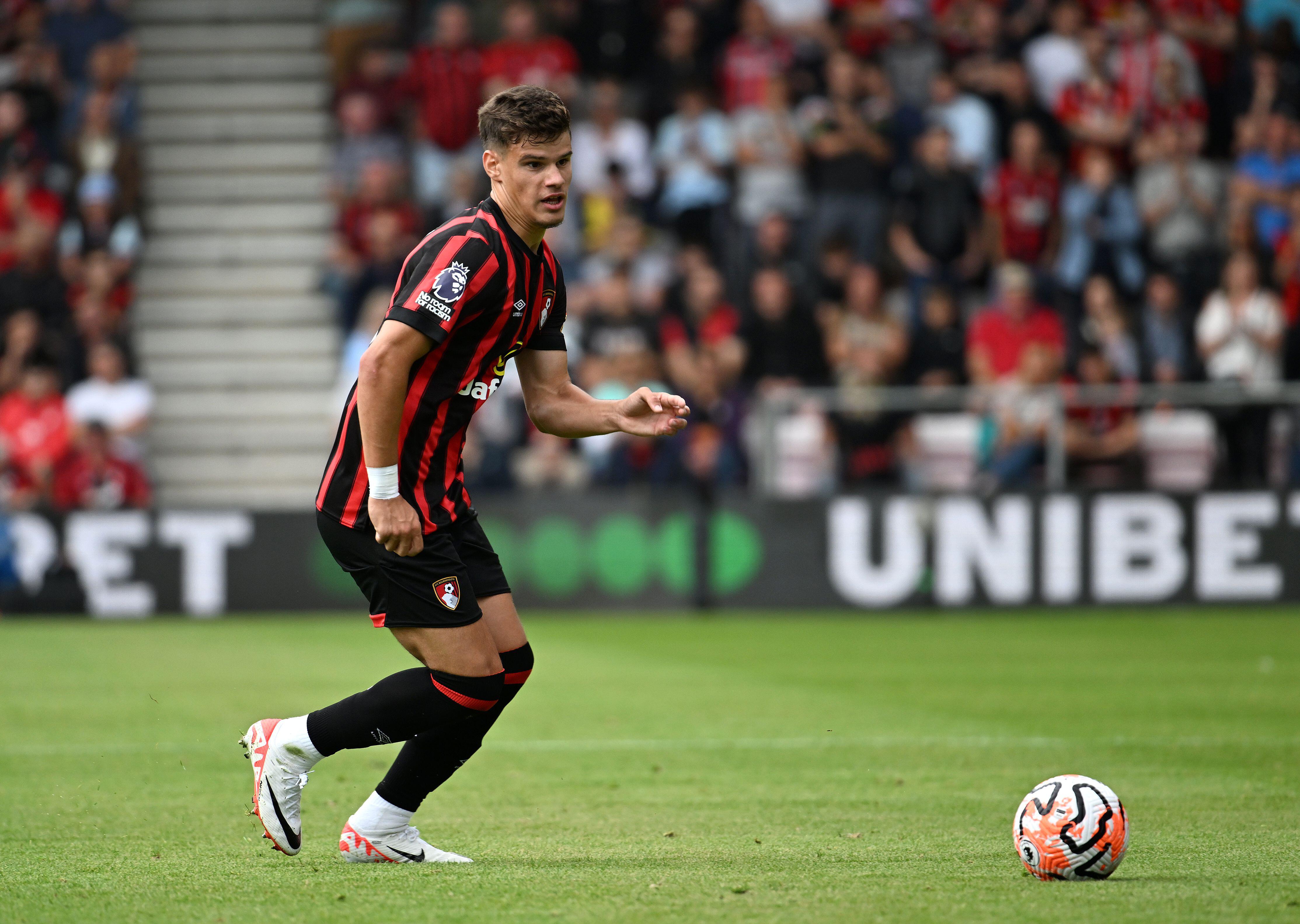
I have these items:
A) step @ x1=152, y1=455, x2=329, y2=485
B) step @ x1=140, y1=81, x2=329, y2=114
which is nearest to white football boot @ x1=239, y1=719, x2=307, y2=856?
step @ x1=152, y1=455, x2=329, y2=485

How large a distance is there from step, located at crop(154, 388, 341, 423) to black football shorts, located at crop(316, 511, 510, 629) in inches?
470

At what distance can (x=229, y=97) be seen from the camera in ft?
60.5

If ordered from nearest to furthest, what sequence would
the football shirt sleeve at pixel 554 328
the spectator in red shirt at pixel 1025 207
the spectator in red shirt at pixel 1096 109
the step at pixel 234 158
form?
the football shirt sleeve at pixel 554 328, the spectator in red shirt at pixel 1025 207, the spectator in red shirt at pixel 1096 109, the step at pixel 234 158

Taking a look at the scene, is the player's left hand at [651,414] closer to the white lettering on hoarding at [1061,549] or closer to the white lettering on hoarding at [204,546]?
the white lettering on hoarding at [1061,549]

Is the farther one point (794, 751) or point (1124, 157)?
point (1124, 157)

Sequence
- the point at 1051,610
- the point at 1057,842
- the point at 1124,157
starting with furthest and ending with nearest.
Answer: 1. the point at 1124,157
2. the point at 1051,610
3. the point at 1057,842

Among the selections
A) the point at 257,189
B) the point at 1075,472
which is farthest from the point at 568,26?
the point at 1075,472

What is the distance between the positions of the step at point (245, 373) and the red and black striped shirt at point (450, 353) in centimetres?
1221

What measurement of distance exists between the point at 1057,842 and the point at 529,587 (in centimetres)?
990

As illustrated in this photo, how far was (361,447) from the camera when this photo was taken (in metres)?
5.00

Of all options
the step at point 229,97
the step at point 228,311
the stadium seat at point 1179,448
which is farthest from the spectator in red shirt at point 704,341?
the step at point 229,97

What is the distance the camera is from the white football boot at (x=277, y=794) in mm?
5039

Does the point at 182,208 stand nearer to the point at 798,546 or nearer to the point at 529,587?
the point at 529,587

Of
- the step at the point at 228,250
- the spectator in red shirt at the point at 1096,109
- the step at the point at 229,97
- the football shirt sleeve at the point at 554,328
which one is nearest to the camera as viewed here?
the football shirt sleeve at the point at 554,328
